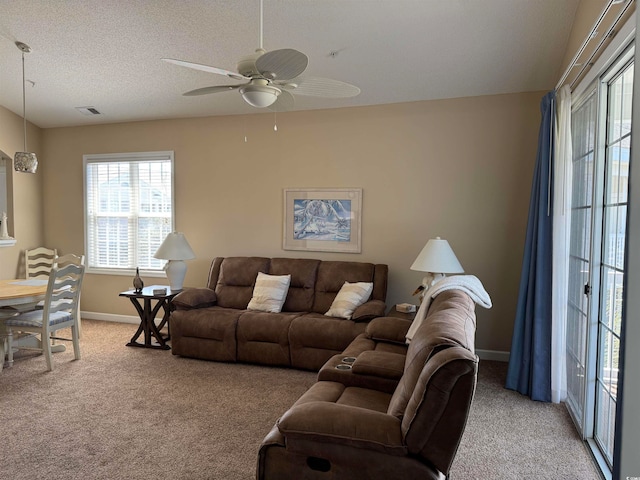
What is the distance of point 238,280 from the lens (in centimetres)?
502

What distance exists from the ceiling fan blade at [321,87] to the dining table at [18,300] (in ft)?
10.2

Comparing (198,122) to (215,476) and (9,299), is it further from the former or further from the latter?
(215,476)

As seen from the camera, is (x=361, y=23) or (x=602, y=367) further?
(x=361, y=23)

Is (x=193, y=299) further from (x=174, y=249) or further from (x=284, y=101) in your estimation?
(x=284, y=101)

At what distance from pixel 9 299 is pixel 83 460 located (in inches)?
77.3

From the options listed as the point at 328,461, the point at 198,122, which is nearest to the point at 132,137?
the point at 198,122

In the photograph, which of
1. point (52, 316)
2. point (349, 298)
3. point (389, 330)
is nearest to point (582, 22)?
point (389, 330)

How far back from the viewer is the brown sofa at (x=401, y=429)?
5.56ft

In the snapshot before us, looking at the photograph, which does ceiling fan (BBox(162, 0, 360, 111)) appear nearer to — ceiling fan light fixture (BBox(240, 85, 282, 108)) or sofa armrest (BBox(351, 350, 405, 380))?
ceiling fan light fixture (BBox(240, 85, 282, 108))

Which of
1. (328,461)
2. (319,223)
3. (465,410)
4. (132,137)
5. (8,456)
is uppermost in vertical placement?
(132,137)

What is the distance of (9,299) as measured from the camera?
3852 millimetres

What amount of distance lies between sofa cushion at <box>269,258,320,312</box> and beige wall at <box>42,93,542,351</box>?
32 cm

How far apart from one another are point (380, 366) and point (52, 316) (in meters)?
3.22

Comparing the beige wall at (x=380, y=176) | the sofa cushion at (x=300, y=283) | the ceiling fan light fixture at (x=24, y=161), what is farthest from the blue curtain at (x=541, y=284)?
the ceiling fan light fixture at (x=24, y=161)
